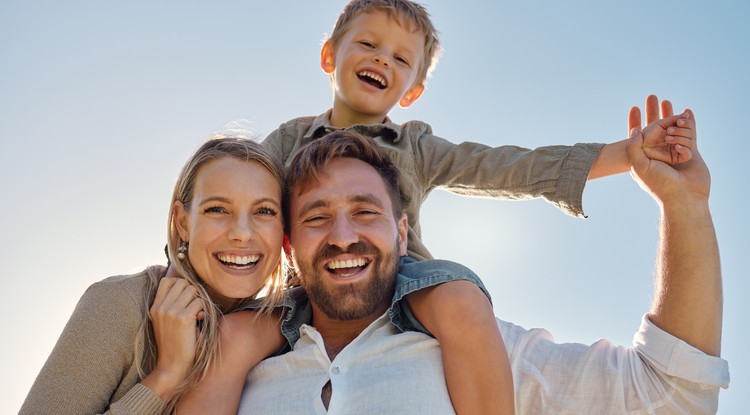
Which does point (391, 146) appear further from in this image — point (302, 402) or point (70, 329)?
point (70, 329)

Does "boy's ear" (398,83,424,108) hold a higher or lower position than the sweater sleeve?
higher

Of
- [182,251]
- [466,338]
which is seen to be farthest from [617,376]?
[182,251]

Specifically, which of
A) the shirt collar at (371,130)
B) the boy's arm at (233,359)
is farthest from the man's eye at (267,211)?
the shirt collar at (371,130)

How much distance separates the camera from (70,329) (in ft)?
10.2

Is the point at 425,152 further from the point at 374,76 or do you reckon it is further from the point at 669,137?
the point at 669,137

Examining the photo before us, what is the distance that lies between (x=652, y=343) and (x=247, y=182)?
6.68 feet

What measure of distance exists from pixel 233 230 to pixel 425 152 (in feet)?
4.55

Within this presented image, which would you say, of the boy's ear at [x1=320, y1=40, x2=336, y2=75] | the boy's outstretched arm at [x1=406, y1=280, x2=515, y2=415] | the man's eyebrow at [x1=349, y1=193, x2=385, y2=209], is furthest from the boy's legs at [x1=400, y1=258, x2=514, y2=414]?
the boy's ear at [x1=320, y1=40, x2=336, y2=75]

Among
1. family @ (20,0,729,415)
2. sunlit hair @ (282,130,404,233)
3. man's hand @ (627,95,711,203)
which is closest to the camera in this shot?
family @ (20,0,729,415)

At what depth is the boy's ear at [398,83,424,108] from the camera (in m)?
4.81

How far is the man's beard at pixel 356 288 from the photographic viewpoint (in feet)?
11.3

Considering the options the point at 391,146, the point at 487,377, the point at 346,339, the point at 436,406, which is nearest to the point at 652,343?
the point at 487,377

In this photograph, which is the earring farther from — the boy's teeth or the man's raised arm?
the man's raised arm

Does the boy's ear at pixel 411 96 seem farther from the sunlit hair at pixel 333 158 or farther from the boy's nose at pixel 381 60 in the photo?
the sunlit hair at pixel 333 158
